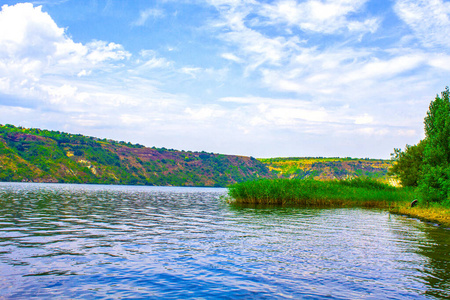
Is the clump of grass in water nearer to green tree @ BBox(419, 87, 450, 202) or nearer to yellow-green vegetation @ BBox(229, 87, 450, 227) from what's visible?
yellow-green vegetation @ BBox(229, 87, 450, 227)

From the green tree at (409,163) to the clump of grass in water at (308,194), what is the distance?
4455mm

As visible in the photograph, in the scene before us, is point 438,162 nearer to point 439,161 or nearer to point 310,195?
point 439,161

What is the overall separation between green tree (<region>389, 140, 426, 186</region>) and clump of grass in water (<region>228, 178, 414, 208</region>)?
4455 mm

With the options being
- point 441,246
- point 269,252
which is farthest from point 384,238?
point 269,252

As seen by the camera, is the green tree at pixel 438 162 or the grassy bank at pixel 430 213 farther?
the green tree at pixel 438 162

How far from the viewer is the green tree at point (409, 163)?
169ft

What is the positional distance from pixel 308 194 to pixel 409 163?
2125 centimetres

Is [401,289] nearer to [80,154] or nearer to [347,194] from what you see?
[347,194]

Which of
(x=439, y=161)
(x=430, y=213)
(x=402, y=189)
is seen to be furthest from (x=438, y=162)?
(x=402, y=189)

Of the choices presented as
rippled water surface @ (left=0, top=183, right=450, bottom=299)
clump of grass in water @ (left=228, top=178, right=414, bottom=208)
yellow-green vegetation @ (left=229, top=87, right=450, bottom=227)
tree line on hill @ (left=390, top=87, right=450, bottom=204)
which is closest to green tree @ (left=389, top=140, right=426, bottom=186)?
yellow-green vegetation @ (left=229, top=87, right=450, bottom=227)

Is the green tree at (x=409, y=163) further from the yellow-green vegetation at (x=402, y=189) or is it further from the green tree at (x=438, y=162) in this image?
the green tree at (x=438, y=162)

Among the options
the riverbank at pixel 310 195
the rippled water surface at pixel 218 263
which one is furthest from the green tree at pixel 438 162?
the rippled water surface at pixel 218 263

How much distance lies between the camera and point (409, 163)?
179 ft

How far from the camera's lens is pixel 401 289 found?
10.6 meters
